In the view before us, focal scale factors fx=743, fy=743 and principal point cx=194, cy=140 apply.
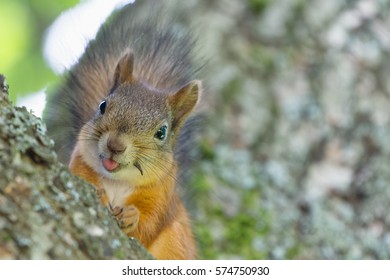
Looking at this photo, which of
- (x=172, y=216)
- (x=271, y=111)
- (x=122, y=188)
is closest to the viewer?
(x=122, y=188)

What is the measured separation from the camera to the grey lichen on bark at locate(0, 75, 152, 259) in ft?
5.00

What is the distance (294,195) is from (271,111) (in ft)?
1.44

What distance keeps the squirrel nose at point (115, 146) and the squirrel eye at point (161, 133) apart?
0.67ft

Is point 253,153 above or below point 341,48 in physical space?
below

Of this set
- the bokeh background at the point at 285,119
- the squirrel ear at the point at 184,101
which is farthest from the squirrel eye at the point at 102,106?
the bokeh background at the point at 285,119

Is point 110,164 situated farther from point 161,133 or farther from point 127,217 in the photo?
point 161,133

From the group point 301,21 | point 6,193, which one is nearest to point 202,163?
point 301,21

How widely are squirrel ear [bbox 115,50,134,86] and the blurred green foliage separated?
1.13 metres

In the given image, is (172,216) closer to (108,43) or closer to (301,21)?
(108,43)

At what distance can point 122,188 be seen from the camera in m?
2.37

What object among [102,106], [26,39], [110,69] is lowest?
[102,106]

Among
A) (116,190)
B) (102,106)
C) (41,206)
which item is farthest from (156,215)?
(41,206)

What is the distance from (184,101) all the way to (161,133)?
0.19 m

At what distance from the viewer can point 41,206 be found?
5.22 ft
